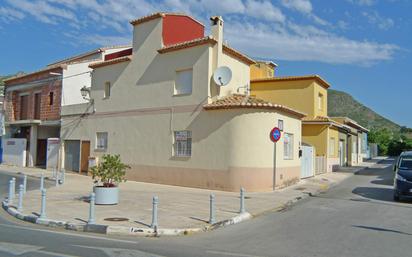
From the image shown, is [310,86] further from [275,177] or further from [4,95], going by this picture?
[4,95]

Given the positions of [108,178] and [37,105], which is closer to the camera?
[108,178]

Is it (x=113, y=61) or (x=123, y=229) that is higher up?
(x=113, y=61)

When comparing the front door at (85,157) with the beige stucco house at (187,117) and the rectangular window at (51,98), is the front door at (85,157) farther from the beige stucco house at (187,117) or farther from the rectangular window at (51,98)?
the rectangular window at (51,98)

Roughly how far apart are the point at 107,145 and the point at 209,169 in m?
8.21

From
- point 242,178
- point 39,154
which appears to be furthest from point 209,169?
point 39,154

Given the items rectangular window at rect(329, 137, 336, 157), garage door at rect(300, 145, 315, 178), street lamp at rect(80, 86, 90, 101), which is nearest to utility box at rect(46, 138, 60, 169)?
street lamp at rect(80, 86, 90, 101)

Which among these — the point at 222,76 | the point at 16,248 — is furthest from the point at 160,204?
the point at 222,76

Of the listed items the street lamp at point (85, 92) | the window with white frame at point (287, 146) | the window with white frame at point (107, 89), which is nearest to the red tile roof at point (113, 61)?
the window with white frame at point (107, 89)

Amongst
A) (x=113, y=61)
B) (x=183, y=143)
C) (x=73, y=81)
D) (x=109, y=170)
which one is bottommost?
(x=109, y=170)

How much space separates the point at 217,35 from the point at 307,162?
32.5 feet

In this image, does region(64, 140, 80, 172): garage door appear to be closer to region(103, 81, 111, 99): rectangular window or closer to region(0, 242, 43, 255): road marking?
region(103, 81, 111, 99): rectangular window

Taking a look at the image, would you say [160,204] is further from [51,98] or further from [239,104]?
[51,98]

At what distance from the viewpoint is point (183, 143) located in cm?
2053

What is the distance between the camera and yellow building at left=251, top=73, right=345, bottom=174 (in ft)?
92.7
